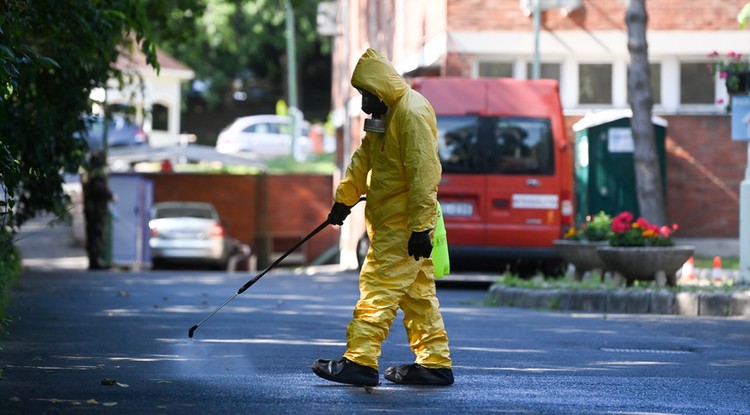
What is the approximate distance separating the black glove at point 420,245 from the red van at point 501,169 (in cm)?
1121

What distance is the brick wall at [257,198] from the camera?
130ft

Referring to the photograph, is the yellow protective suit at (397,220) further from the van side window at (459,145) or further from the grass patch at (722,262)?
the grass patch at (722,262)

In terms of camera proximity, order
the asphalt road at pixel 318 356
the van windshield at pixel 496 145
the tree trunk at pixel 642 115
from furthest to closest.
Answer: the tree trunk at pixel 642 115 < the van windshield at pixel 496 145 < the asphalt road at pixel 318 356

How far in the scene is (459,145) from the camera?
1950 cm

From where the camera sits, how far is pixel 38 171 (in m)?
9.35

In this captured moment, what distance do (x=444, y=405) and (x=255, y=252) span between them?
108 feet

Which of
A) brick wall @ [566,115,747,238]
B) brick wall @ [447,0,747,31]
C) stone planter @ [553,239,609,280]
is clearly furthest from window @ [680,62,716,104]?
stone planter @ [553,239,609,280]

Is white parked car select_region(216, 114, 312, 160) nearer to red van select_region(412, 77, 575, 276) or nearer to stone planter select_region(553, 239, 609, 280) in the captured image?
red van select_region(412, 77, 575, 276)

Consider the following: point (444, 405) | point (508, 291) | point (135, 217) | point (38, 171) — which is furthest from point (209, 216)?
point (444, 405)

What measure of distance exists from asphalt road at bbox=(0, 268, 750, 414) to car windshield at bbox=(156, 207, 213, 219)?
52.2ft

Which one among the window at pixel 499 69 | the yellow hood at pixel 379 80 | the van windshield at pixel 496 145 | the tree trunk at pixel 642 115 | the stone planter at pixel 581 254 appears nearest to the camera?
the yellow hood at pixel 379 80

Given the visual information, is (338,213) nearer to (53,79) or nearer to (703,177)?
(53,79)

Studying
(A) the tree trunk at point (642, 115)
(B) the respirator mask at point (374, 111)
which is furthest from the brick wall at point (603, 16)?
(B) the respirator mask at point (374, 111)

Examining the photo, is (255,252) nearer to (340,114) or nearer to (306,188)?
(306,188)
